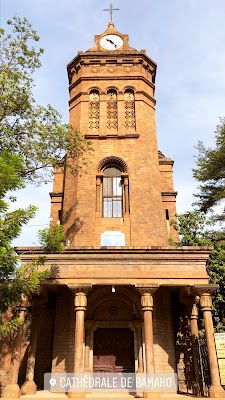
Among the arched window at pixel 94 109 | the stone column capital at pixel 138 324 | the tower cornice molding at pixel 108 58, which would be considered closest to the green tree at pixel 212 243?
the stone column capital at pixel 138 324

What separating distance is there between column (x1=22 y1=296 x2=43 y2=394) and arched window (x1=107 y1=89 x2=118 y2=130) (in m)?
10.5

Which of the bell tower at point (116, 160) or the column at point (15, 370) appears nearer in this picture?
the column at point (15, 370)

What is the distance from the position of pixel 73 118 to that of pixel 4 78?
835cm

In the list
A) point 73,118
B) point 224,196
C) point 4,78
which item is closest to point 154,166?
point 224,196

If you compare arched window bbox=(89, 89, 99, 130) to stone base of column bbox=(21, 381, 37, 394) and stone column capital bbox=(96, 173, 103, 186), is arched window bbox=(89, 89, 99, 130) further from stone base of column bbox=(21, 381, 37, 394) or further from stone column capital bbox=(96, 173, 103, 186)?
stone base of column bbox=(21, 381, 37, 394)

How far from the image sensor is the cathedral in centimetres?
1357

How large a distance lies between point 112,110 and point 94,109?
3.53 feet

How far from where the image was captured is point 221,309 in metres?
17.1

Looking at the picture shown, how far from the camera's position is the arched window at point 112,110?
20281 millimetres

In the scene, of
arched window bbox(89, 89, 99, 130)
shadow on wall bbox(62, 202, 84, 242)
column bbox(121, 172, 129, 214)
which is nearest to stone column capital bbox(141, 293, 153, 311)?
shadow on wall bbox(62, 202, 84, 242)

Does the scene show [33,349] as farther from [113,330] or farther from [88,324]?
[113,330]

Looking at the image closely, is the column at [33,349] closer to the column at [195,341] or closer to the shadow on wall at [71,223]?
the shadow on wall at [71,223]

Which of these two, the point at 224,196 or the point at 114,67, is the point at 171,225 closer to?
the point at 224,196

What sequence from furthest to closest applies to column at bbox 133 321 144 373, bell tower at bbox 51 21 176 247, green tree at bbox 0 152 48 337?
bell tower at bbox 51 21 176 247 → column at bbox 133 321 144 373 → green tree at bbox 0 152 48 337
